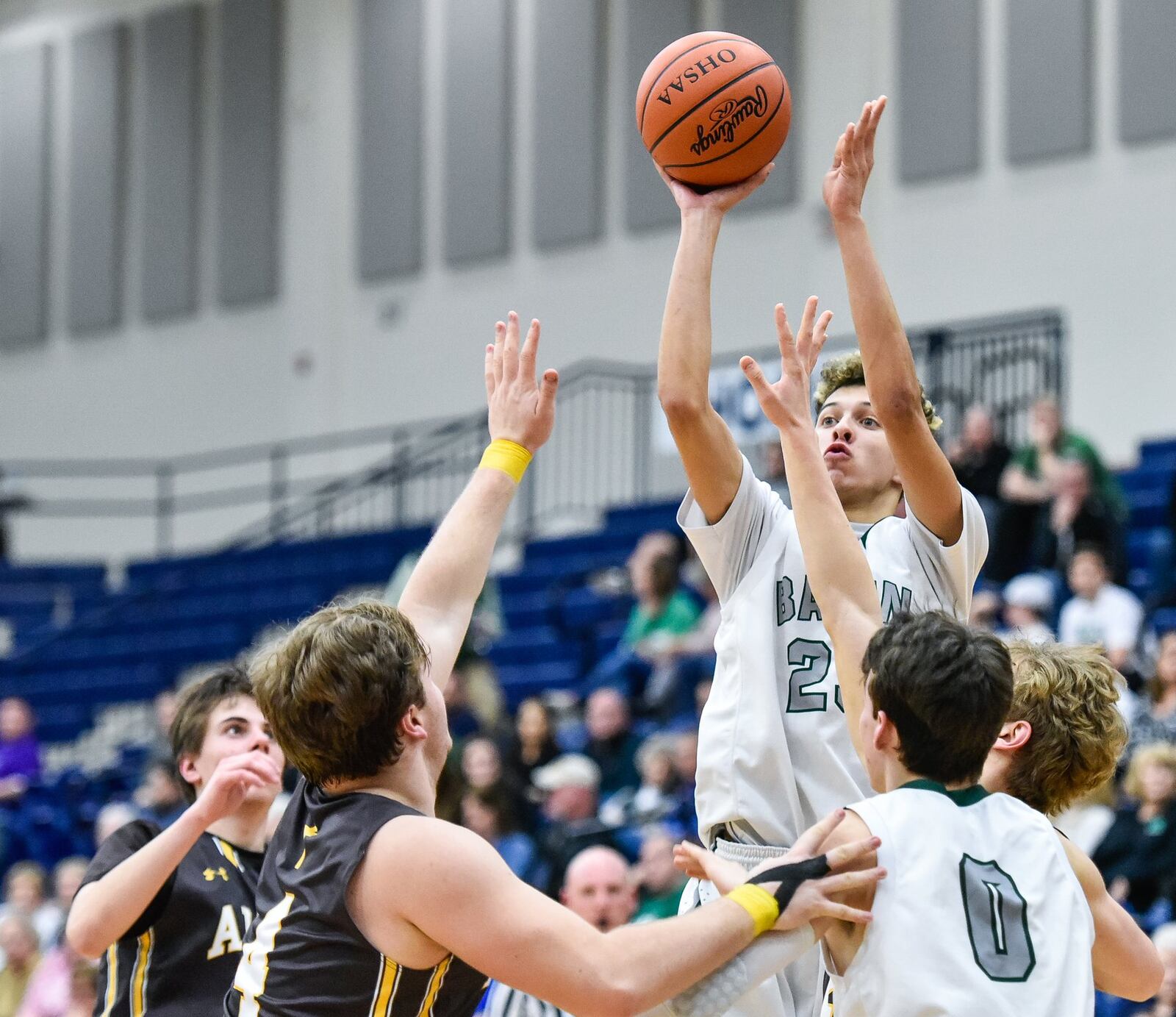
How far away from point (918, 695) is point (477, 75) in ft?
47.5

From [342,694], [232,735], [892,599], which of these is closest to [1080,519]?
[892,599]

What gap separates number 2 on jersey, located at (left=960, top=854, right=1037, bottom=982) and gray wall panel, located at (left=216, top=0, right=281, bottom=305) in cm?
1575

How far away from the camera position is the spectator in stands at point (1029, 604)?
29.4 feet

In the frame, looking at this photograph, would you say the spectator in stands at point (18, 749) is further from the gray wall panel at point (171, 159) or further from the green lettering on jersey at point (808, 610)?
the green lettering on jersey at point (808, 610)

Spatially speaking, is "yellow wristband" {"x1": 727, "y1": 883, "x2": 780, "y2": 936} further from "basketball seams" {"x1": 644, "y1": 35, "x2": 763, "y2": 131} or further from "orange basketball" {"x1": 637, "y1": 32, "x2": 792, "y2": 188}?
"basketball seams" {"x1": 644, "y1": 35, "x2": 763, "y2": 131}

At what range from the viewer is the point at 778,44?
1458 centimetres

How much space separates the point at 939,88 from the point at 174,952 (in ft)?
37.7

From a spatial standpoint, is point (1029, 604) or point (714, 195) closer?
point (714, 195)

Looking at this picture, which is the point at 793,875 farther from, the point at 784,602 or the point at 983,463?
the point at 983,463

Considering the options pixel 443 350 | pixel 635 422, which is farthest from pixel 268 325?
pixel 635 422

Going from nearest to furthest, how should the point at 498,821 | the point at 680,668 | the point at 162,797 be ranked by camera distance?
the point at 498,821 → the point at 680,668 → the point at 162,797

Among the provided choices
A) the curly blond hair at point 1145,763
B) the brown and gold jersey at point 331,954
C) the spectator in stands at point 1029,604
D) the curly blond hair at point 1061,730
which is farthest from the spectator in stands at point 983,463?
the brown and gold jersey at point 331,954

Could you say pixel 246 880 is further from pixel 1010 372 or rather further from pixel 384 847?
pixel 1010 372

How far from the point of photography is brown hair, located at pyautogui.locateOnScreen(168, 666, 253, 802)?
162 inches
